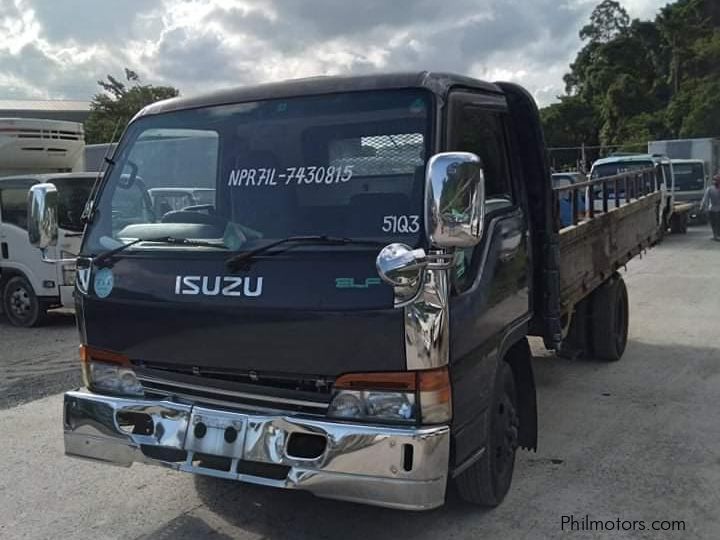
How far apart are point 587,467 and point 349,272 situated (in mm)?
2334

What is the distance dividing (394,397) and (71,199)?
24.3 feet

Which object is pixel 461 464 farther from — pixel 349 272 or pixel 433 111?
pixel 433 111

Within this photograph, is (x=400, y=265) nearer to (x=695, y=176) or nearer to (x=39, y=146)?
(x=39, y=146)

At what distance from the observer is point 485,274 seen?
3527 millimetres

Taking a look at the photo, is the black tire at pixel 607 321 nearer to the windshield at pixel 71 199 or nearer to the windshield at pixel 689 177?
the windshield at pixel 71 199

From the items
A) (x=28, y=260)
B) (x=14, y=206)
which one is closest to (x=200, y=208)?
(x=28, y=260)

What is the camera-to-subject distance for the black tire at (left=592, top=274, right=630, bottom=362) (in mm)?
6699

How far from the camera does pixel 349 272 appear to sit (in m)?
3.05

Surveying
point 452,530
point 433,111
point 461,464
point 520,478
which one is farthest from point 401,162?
point 520,478

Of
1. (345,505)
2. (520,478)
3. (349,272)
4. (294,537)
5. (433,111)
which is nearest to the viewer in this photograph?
(349,272)

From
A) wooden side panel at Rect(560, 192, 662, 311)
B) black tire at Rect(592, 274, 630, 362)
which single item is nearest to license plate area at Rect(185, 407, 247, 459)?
wooden side panel at Rect(560, 192, 662, 311)

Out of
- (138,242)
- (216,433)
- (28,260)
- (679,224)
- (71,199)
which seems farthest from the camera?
(679,224)

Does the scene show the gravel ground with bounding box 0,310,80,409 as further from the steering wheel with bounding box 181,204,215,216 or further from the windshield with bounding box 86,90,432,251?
the steering wheel with bounding box 181,204,215,216

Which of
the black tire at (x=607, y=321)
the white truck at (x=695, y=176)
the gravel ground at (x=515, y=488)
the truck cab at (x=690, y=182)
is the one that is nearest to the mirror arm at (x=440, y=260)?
the gravel ground at (x=515, y=488)
